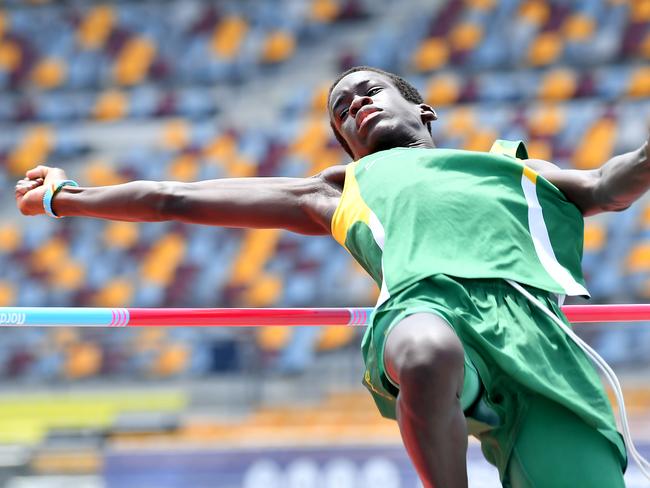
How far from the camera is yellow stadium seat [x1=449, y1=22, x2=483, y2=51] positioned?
11.7 meters

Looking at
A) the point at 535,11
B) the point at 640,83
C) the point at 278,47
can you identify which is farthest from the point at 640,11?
the point at 278,47

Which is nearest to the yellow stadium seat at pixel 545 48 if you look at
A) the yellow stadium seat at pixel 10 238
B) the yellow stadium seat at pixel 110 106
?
the yellow stadium seat at pixel 110 106

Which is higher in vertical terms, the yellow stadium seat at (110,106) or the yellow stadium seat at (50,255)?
the yellow stadium seat at (110,106)

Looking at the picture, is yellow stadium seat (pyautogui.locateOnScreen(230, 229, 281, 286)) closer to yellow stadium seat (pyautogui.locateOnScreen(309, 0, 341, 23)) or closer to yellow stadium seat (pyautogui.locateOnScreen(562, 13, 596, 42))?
yellow stadium seat (pyautogui.locateOnScreen(309, 0, 341, 23))

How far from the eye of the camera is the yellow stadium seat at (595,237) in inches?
384

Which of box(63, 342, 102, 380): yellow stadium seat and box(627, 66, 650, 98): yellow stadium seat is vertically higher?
box(627, 66, 650, 98): yellow stadium seat

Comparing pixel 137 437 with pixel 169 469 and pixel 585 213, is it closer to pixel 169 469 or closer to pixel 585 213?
pixel 169 469

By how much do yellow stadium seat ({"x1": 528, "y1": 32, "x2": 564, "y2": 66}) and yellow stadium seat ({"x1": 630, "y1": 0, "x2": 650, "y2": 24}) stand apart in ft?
2.50

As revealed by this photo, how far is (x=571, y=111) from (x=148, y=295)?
441 cm

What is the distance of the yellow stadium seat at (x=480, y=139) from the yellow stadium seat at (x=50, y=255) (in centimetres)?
414

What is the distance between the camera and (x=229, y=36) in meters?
12.9

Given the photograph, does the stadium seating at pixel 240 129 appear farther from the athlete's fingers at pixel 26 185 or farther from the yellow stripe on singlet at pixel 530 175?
the yellow stripe on singlet at pixel 530 175

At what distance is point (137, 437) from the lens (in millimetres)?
7148

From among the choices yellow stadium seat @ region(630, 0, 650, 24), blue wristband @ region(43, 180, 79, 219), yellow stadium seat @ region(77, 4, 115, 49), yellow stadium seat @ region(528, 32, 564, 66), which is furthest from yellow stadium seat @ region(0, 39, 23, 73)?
blue wristband @ region(43, 180, 79, 219)
